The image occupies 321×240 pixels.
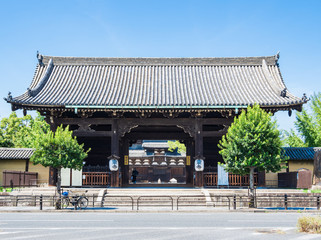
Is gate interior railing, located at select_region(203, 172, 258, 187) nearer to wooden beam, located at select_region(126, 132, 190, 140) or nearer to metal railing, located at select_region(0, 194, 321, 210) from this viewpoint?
metal railing, located at select_region(0, 194, 321, 210)

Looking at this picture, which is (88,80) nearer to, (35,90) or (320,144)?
(35,90)

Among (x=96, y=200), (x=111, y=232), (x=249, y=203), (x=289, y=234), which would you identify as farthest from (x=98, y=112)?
(x=289, y=234)

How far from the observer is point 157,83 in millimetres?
28875

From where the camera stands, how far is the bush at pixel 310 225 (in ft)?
35.7

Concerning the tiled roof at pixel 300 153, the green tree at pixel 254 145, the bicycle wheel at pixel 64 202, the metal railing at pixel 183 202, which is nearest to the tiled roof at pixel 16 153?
the metal railing at pixel 183 202

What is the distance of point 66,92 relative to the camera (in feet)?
88.1

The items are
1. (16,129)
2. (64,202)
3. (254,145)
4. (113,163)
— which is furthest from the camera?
(16,129)

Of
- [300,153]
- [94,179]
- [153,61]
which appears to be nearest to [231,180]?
[300,153]

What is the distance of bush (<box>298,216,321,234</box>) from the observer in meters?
10.9

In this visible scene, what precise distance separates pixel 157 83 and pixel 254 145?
11207mm

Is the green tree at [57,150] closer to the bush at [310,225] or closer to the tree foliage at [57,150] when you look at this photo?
the tree foliage at [57,150]

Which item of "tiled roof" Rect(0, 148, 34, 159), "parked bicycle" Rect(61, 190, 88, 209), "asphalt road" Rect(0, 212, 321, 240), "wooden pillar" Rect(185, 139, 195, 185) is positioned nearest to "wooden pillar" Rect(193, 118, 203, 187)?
"wooden pillar" Rect(185, 139, 195, 185)

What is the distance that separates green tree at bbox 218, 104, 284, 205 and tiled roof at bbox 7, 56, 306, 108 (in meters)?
3.80

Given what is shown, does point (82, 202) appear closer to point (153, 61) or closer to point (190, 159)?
point (190, 159)
